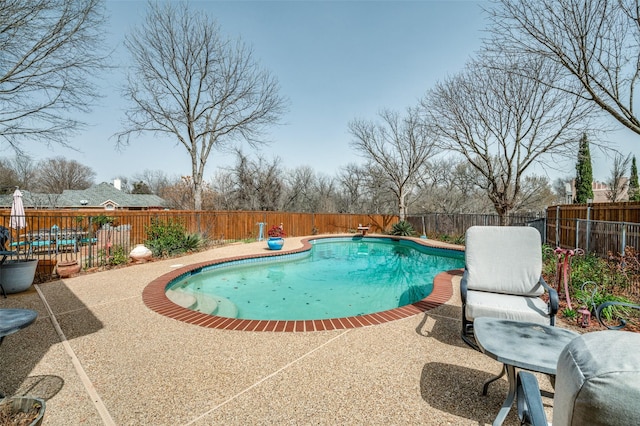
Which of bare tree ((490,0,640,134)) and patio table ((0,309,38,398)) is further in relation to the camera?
bare tree ((490,0,640,134))

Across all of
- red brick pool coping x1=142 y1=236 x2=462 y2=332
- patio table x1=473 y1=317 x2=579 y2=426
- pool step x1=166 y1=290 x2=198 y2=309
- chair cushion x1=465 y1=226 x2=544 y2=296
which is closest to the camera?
patio table x1=473 y1=317 x2=579 y2=426

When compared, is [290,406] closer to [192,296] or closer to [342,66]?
[192,296]

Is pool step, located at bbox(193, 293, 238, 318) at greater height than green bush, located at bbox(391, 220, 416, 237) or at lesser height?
lesser

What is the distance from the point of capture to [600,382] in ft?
2.07

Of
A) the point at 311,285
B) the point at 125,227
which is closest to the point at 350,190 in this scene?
the point at 125,227

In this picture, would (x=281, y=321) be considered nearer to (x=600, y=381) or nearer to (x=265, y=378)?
(x=265, y=378)

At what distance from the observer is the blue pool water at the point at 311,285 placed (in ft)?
17.8

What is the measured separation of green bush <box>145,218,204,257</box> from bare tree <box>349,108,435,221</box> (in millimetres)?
13236

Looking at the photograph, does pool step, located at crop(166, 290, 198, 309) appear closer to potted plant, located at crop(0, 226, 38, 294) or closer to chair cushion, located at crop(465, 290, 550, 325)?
potted plant, located at crop(0, 226, 38, 294)

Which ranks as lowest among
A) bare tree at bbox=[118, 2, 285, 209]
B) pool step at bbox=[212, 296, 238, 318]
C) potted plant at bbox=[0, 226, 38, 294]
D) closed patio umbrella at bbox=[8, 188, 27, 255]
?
pool step at bbox=[212, 296, 238, 318]

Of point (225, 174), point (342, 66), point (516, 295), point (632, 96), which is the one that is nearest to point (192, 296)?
point (516, 295)

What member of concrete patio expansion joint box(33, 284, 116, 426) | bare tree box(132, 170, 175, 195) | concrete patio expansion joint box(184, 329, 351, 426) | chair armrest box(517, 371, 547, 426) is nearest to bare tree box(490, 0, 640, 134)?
chair armrest box(517, 371, 547, 426)

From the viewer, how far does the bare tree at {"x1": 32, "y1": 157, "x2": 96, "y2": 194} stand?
34.5 meters

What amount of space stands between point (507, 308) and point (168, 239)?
9.48 metres
